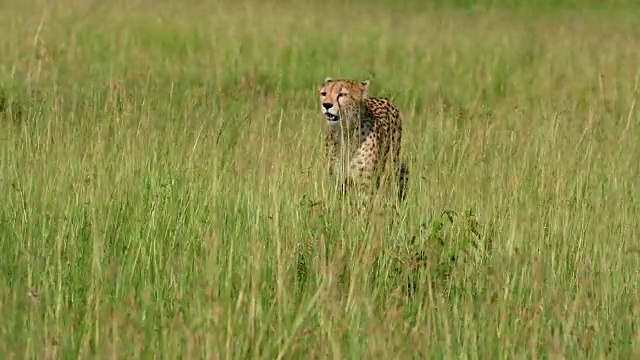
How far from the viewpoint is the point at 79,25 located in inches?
417

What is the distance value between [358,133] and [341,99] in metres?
0.28

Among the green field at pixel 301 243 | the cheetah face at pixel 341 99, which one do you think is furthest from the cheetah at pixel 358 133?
the green field at pixel 301 243

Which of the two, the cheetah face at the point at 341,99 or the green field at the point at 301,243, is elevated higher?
the cheetah face at the point at 341,99

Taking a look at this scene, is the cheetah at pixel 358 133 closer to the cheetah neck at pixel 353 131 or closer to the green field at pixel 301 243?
the cheetah neck at pixel 353 131

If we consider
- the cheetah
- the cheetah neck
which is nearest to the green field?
the cheetah

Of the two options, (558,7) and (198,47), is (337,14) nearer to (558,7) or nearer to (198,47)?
(198,47)

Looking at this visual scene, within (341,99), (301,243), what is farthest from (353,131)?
(301,243)

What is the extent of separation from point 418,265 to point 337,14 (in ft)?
34.0

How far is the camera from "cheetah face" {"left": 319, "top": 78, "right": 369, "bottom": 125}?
5824 millimetres

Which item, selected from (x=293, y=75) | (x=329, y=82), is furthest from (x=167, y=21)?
(x=329, y=82)

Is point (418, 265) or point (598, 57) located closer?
point (418, 265)

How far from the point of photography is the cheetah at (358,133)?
5852mm

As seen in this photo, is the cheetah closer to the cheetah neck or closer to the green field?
the cheetah neck

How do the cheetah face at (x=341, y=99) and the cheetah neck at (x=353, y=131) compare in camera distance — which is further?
the cheetah neck at (x=353, y=131)
